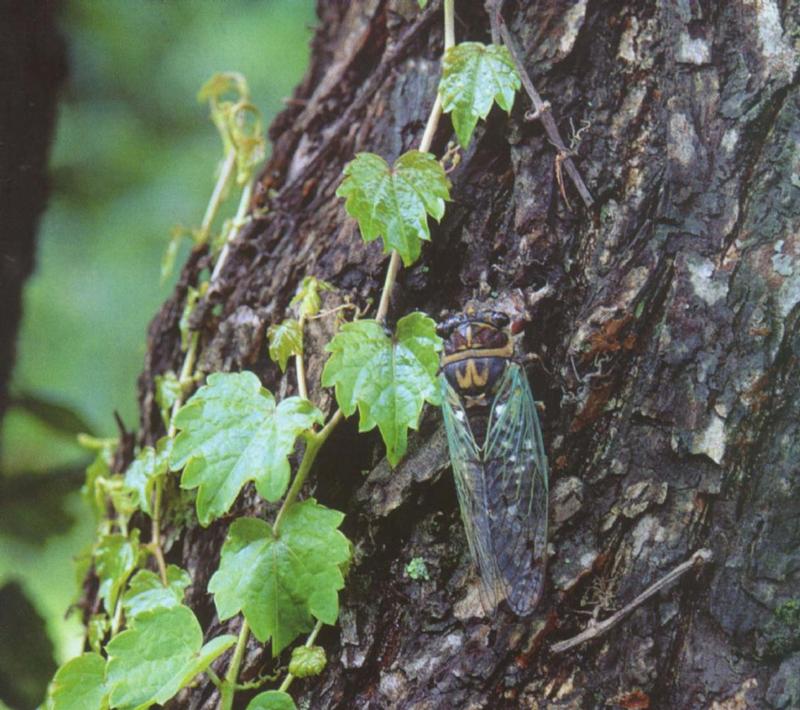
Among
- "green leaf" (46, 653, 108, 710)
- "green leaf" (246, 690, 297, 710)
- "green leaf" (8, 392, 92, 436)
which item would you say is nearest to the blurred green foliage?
"green leaf" (8, 392, 92, 436)

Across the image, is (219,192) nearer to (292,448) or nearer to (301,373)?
(301,373)

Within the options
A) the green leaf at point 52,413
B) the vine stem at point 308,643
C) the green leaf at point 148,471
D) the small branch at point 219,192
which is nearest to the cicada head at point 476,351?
the vine stem at point 308,643

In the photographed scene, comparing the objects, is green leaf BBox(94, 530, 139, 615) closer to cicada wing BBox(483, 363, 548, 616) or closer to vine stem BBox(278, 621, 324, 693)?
vine stem BBox(278, 621, 324, 693)

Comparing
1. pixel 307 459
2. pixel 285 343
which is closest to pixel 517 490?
pixel 307 459

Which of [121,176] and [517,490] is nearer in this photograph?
[517,490]

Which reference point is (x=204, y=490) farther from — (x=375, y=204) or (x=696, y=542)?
(x=696, y=542)

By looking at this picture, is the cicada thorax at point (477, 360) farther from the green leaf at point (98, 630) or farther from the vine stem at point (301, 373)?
the green leaf at point (98, 630)
